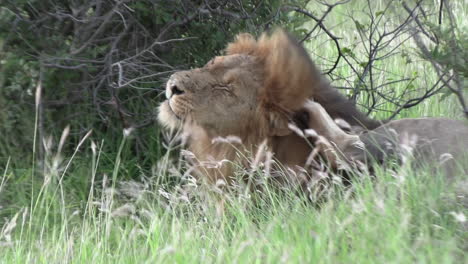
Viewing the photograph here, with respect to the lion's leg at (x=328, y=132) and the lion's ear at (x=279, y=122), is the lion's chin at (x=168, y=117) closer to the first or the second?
the lion's ear at (x=279, y=122)

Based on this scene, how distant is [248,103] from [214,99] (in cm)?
16

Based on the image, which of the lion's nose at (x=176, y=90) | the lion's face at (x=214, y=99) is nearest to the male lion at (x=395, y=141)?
the lion's face at (x=214, y=99)

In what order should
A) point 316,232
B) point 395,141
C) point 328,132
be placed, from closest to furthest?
1. point 316,232
2. point 395,141
3. point 328,132

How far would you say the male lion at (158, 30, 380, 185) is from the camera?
12.3 ft

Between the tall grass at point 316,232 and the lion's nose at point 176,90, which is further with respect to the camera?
the lion's nose at point 176,90

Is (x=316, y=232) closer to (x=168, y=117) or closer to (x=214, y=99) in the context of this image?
(x=214, y=99)

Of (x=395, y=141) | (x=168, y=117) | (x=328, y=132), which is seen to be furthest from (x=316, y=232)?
(x=168, y=117)

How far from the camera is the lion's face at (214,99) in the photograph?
148 inches

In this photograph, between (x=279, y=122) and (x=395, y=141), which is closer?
(x=395, y=141)

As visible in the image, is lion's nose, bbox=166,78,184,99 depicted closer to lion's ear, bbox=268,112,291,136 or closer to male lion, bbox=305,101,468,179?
lion's ear, bbox=268,112,291,136

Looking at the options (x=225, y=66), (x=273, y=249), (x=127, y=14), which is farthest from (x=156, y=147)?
(x=273, y=249)

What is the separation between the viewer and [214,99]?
12.4 feet

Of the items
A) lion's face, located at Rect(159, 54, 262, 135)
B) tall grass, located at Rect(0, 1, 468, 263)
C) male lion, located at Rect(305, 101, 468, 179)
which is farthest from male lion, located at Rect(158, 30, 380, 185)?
tall grass, located at Rect(0, 1, 468, 263)

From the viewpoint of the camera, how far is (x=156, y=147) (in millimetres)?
5020
